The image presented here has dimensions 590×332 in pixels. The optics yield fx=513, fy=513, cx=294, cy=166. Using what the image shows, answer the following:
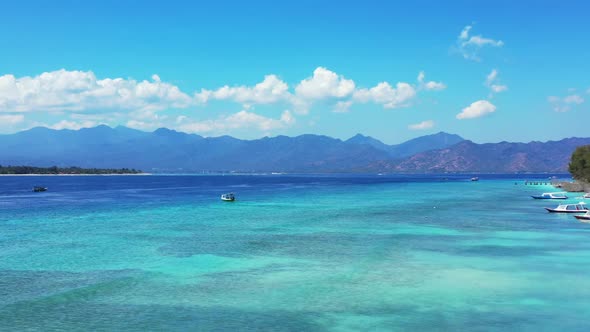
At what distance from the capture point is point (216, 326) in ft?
82.5

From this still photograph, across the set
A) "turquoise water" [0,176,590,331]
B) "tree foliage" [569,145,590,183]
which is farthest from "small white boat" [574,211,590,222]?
"tree foliage" [569,145,590,183]

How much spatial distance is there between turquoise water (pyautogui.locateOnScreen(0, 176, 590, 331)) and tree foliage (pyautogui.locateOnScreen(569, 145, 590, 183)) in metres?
78.9

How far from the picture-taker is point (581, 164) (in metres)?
140

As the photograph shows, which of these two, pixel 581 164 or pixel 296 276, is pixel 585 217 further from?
pixel 581 164

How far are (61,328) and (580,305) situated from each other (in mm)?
27538

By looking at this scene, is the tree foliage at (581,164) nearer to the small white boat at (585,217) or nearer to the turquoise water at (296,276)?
the small white boat at (585,217)

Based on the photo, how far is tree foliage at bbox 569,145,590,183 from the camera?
13548 cm

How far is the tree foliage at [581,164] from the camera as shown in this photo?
135475mm

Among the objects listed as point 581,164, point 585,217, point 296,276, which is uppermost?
point 581,164

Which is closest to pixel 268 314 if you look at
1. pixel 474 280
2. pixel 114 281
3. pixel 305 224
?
pixel 114 281

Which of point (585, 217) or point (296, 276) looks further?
point (585, 217)

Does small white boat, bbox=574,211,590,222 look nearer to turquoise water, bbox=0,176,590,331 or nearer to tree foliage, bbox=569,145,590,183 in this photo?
turquoise water, bbox=0,176,590,331

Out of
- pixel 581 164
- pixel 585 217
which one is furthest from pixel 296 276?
pixel 581 164

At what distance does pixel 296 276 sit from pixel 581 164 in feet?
428
